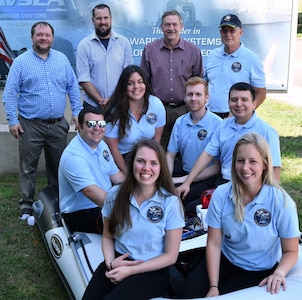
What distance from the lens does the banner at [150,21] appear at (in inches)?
370

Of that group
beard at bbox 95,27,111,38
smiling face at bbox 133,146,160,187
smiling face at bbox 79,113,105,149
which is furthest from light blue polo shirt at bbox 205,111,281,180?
beard at bbox 95,27,111,38

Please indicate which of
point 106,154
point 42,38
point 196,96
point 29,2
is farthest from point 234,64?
point 29,2

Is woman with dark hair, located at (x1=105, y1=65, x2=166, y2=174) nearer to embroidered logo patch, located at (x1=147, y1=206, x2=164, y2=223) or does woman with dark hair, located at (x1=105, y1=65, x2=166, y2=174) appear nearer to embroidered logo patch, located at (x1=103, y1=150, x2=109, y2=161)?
embroidered logo patch, located at (x1=103, y1=150, x2=109, y2=161)

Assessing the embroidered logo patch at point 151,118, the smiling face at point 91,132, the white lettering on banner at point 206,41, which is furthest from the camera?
the white lettering on banner at point 206,41

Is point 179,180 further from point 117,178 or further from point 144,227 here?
point 144,227

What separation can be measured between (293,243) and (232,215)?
384mm

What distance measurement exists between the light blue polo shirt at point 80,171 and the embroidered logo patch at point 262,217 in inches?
54.9

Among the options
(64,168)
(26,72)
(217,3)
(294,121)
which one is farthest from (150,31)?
(64,168)

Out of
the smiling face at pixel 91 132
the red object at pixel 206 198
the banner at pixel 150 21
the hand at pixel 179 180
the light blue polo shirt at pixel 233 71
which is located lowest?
the red object at pixel 206 198

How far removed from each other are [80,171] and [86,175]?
55 mm

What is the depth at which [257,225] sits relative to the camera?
9.96 feet

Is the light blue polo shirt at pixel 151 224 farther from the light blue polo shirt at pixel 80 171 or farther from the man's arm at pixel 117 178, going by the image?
the man's arm at pixel 117 178

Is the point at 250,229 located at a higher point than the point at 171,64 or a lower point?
lower

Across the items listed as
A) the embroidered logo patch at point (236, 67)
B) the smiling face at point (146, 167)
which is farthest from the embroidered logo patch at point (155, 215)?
the embroidered logo patch at point (236, 67)
